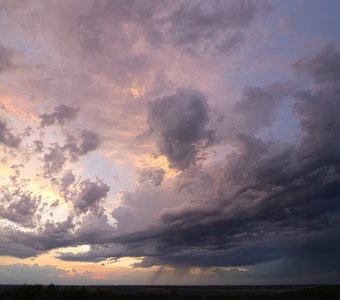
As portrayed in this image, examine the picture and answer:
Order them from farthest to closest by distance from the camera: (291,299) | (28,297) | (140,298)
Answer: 1. (291,299)
2. (140,298)
3. (28,297)

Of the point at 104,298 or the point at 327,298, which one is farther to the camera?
the point at 327,298

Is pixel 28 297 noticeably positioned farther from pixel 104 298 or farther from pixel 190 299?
pixel 190 299

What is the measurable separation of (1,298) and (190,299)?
33610 mm

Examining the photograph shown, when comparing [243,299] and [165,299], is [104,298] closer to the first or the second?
[165,299]

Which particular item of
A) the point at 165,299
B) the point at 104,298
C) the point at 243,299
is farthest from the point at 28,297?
the point at 243,299

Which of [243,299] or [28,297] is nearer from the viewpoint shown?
[28,297]

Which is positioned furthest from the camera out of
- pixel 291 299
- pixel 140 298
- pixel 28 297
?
pixel 291 299

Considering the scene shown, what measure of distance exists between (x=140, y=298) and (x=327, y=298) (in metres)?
37.7

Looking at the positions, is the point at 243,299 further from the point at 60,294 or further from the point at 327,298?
the point at 60,294

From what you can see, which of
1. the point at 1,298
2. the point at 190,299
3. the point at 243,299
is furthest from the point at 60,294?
the point at 243,299

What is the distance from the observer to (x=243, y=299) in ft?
238

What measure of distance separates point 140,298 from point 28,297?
62.6ft

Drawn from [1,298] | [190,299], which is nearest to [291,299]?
[190,299]

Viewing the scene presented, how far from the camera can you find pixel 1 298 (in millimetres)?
60812
